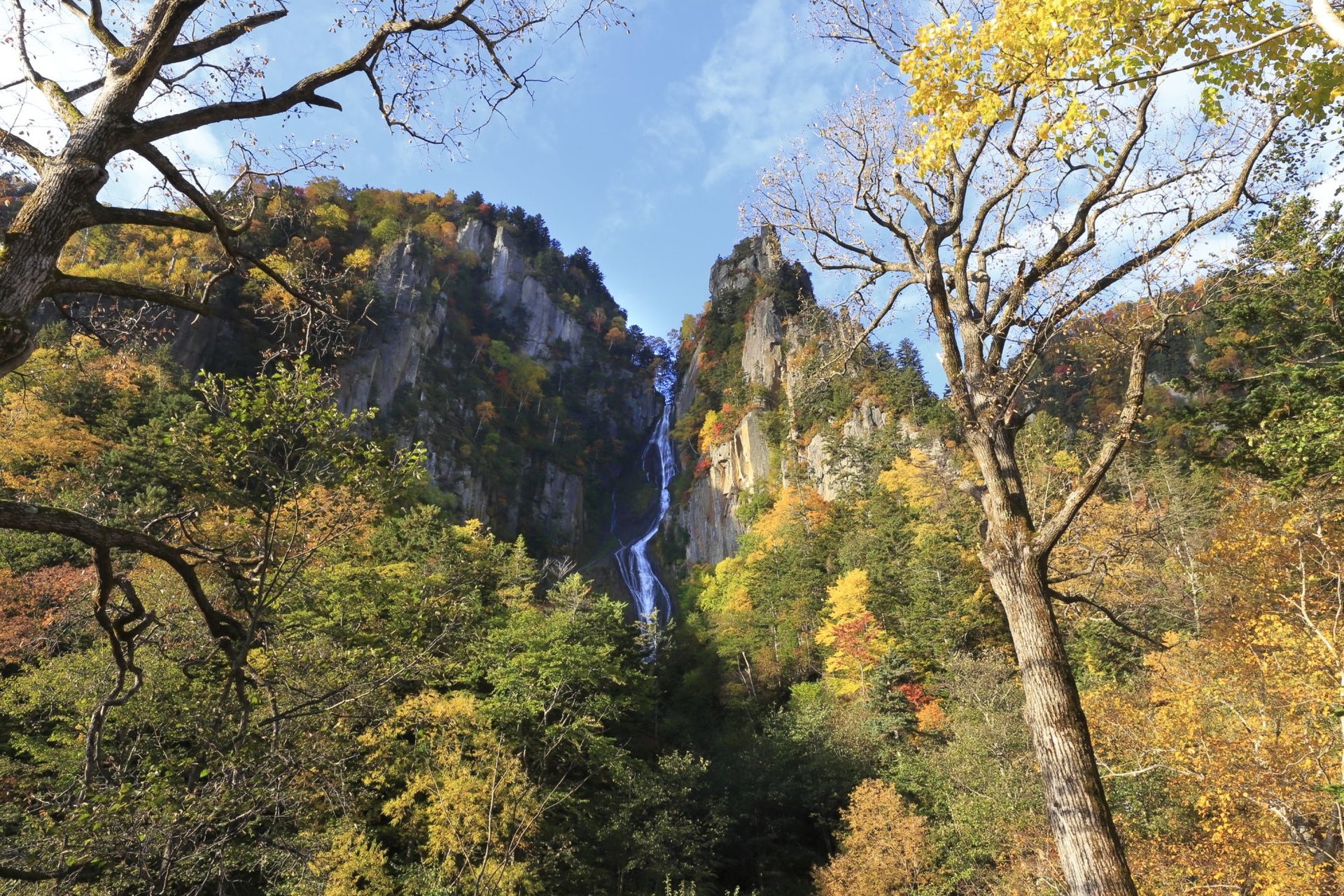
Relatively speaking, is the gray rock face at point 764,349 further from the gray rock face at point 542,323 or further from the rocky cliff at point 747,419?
the gray rock face at point 542,323

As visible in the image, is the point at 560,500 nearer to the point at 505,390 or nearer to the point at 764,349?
the point at 505,390

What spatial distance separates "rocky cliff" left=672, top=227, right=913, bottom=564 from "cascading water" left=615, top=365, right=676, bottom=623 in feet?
12.1

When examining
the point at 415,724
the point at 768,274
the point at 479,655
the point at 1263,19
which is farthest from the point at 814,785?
the point at 768,274

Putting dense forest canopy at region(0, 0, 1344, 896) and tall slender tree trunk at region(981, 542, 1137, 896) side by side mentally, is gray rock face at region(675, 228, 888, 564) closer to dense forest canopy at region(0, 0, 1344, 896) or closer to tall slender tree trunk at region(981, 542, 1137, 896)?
dense forest canopy at region(0, 0, 1344, 896)

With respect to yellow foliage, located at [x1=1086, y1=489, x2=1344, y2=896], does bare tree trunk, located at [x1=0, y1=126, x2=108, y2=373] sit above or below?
above

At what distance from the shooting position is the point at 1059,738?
138 inches

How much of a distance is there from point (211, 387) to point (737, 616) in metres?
28.6

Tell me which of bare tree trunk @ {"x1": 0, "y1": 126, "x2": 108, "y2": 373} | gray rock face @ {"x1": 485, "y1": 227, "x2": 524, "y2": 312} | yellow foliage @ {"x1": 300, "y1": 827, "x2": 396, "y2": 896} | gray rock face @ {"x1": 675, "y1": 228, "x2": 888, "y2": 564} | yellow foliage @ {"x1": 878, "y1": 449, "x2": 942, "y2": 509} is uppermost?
gray rock face @ {"x1": 485, "y1": 227, "x2": 524, "y2": 312}

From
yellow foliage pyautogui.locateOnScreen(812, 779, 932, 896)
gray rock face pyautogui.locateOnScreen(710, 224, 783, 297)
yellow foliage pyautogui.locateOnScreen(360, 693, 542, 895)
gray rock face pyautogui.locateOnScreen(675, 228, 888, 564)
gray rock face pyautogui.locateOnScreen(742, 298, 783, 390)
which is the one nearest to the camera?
yellow foliage pyautogui.locateOnScreen(360, 693, 542, 895)

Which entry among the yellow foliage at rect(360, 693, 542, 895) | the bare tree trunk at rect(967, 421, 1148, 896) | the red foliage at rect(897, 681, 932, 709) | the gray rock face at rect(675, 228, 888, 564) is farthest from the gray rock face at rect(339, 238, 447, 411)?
the bare tree trunk at rect(967, 421, 1148, 896)

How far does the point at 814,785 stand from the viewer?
1922 cm

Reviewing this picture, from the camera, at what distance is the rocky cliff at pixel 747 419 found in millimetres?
41906

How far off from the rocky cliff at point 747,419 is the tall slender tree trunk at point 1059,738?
29042mm

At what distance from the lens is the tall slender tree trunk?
3.22 meters
